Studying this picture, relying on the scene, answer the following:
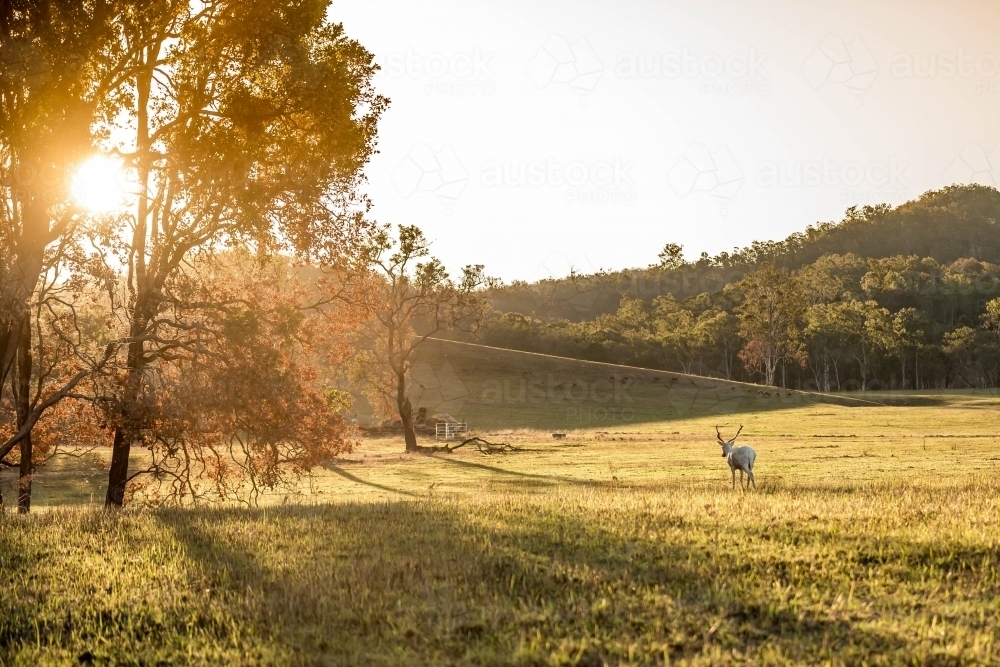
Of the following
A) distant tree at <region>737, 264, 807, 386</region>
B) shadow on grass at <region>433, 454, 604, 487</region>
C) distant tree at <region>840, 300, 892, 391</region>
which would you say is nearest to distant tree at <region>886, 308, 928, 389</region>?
distant tree at <region>840, 300, 892, 391</region>

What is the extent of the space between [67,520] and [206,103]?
11.8 metres

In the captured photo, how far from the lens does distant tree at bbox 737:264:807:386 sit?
132 m

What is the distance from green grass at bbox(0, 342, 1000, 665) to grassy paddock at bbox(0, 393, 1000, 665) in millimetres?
32

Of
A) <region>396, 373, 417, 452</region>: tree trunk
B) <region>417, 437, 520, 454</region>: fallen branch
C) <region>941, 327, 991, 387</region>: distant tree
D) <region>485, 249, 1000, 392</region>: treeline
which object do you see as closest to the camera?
<region>417, 437, 520, 454</region>: fallen branch

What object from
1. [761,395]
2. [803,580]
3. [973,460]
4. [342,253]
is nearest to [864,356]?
[761,395]

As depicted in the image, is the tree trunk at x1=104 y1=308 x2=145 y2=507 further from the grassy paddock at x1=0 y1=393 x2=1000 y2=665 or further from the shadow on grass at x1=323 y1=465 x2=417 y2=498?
the shadow on grass at x1=323 y1=465 x2=417 y2=498

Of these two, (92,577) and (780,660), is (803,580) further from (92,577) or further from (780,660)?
(92,577)

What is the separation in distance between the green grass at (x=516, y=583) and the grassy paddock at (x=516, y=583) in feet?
0.11

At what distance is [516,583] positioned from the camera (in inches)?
369

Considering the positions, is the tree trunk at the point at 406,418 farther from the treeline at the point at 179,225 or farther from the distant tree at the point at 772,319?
the distant tree at the point at 772,319

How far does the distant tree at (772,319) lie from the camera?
13212 cm

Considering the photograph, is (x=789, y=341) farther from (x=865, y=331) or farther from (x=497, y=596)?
(x=497, y=596)

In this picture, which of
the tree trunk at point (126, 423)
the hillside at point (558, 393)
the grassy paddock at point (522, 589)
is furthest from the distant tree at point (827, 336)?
the grassy paddock at point (522, 589)

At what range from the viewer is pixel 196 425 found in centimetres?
1891
